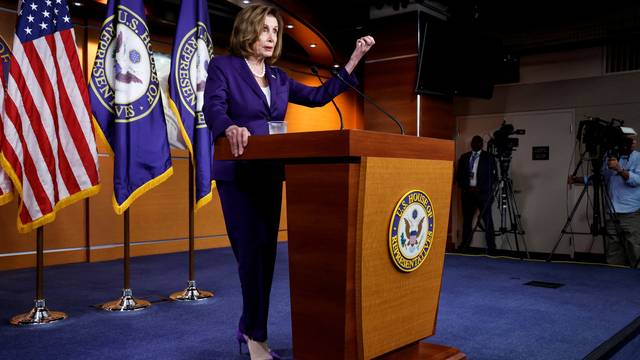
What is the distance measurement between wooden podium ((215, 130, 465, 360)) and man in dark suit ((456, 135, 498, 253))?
5997mm

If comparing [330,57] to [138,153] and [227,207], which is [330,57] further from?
[227,207]

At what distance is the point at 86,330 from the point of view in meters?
3.23

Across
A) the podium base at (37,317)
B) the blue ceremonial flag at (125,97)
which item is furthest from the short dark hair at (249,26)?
the podium base at (37,317)

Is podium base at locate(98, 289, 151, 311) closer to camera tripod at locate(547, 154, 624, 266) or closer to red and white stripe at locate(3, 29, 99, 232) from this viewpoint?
red and white stripe at locate(3, 29, 99, 232)

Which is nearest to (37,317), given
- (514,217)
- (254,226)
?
(254,226)

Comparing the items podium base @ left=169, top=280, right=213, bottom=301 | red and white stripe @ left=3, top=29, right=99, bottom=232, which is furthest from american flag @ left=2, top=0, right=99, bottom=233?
podium base @ left=169, top=280, right=213, bottom=301

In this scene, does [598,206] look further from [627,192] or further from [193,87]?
[193,87]

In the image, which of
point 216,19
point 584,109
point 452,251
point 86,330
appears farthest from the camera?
point 452,251

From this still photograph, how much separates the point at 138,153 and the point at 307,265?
7.76ft

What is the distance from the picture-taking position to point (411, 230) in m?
1.91

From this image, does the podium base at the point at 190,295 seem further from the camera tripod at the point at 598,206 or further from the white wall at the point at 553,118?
the white wall at the point at 553,118

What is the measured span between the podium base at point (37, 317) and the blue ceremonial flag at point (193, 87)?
1.13 meters

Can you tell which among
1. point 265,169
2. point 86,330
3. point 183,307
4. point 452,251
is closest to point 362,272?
point 265,169

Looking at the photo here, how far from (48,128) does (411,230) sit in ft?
8.53
